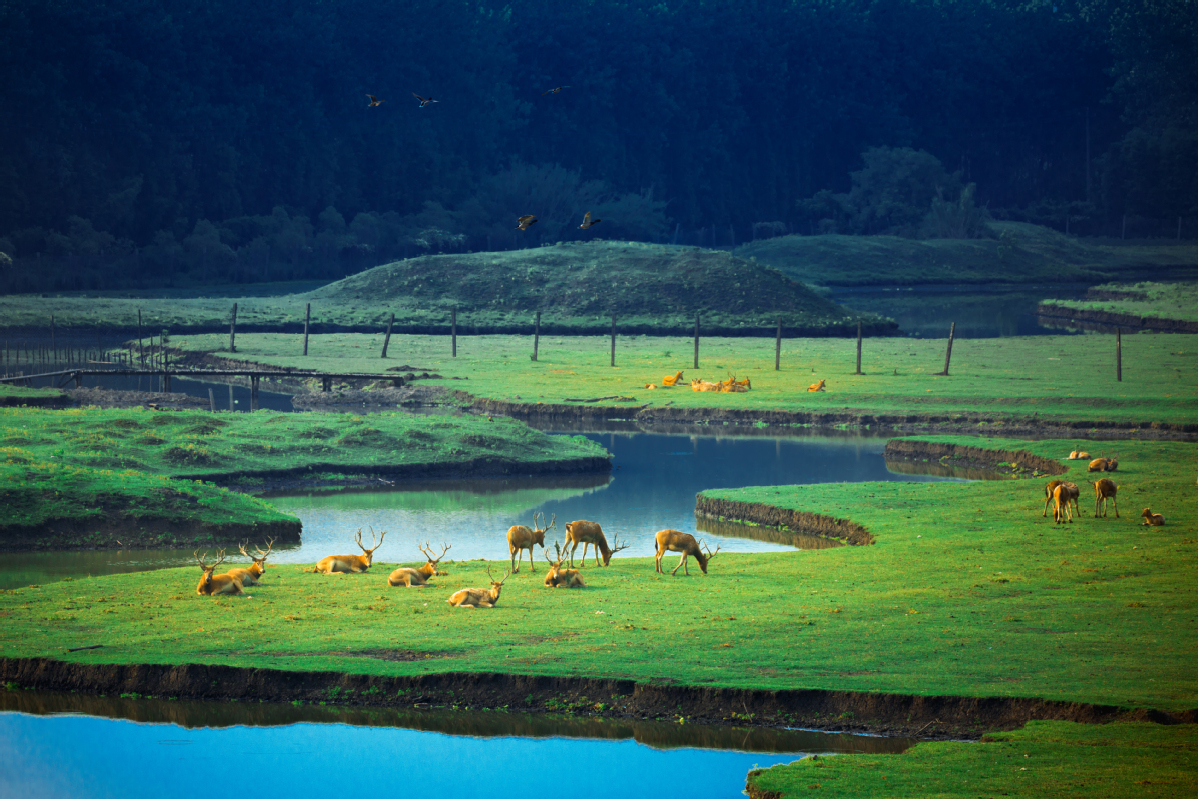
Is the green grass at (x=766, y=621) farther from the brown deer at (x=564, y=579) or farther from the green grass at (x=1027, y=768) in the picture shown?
the green grass at (x=1027, y=768)

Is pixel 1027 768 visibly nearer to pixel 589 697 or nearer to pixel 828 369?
pixel 589 697

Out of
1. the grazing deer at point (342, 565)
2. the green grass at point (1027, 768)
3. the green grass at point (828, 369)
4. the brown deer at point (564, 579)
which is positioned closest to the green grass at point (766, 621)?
the brown deer at point (564, 579)

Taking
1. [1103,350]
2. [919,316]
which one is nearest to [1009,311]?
[919,316]

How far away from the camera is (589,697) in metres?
19.2

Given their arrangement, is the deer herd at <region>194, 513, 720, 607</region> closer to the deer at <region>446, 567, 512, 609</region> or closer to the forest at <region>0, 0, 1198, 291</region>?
the deer at <region>446, 567, 512, 609</region>

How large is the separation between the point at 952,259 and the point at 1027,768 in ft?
475

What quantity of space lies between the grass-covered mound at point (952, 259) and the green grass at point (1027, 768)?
12462cm

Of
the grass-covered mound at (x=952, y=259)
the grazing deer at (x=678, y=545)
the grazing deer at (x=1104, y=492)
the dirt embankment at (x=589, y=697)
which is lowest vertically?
the dirt embankment at (x=589, y=697)

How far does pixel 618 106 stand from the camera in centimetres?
16662

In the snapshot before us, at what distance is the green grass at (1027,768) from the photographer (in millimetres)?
15312

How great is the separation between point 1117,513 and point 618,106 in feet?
458

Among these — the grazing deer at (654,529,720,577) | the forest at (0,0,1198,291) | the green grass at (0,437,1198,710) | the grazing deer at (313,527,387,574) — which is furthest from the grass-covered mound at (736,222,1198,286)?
the grazing deer at (313,527,387,574)

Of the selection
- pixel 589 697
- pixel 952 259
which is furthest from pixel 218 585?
pixel 952 259

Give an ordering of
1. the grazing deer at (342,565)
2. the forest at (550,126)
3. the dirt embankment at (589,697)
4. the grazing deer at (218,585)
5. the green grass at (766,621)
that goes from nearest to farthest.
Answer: the dirt embankment at (589,697) → the green grass at (766,621) → the grazing deer at (218,585) → the grazing deer at (342,565) → the forest at (550,126)
